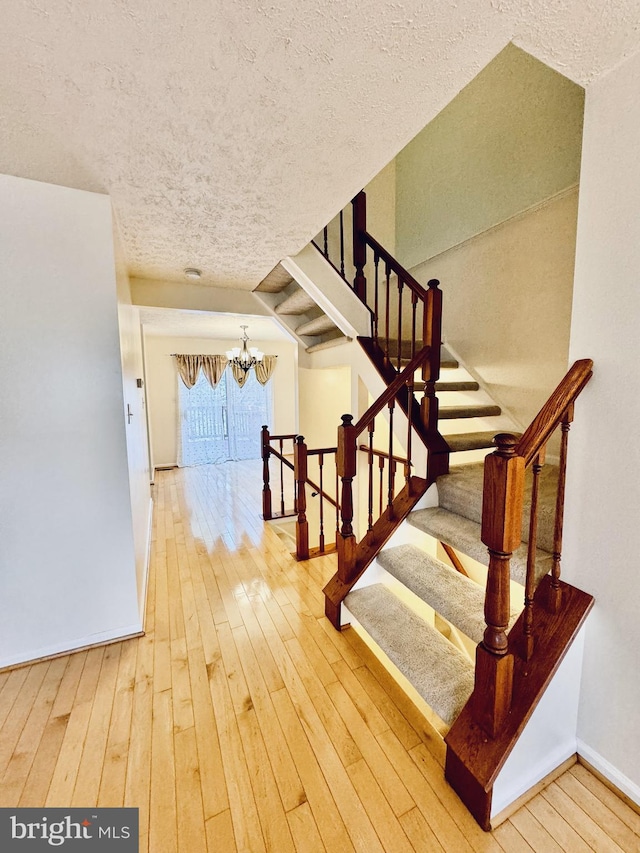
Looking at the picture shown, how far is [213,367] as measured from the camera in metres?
6.89

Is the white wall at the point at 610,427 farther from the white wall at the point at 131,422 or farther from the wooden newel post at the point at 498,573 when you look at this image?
the white wall at the point at 131,422

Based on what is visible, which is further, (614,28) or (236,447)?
(236,447)

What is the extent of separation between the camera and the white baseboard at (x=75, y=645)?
1736 millimetres

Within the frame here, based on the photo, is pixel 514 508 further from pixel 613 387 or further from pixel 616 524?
pixel 613 387

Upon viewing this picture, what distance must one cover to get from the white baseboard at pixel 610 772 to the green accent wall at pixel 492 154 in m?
2.85

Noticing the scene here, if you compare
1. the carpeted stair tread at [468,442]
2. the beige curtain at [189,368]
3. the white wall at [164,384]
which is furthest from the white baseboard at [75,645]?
the beige curtain at [189,368]

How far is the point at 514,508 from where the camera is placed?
38.6 inches

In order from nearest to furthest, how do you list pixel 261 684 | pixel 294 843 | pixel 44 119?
pixel 294 843 < pixel 44 119 < pixel 261 684

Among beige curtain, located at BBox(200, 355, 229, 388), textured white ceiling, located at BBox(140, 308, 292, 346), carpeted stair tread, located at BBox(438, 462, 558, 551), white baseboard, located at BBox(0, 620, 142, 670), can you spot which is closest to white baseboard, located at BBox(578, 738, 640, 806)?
carpeted stair tread, located at BBox(438, 462, 558, 551)

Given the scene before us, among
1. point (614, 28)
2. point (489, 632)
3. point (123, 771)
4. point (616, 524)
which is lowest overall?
point (123, 771)

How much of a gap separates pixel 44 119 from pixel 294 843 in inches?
100

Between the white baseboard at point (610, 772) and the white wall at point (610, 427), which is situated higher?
the white wall at point (610, 427)

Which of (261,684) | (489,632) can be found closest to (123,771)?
(261,684)

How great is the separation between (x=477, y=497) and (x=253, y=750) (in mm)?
1487
